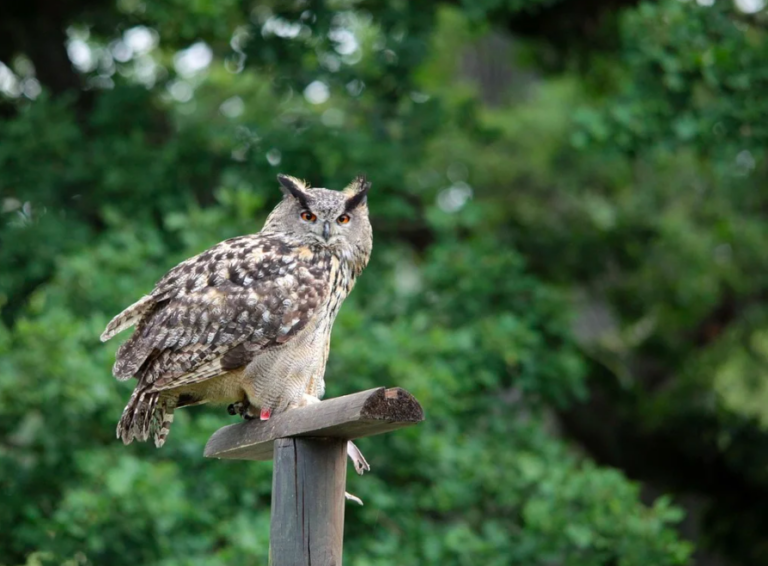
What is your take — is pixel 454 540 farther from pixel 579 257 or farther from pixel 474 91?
pixel 474 91

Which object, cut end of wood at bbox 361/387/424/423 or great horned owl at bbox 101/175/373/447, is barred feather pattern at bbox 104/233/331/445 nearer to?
great horned owl at bbox 101/175/373/447

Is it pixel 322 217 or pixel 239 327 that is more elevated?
pixel 322 217

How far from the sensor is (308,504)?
3.29 m

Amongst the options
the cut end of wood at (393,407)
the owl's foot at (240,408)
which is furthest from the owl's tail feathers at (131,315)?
the cut end of wood at (393,407)

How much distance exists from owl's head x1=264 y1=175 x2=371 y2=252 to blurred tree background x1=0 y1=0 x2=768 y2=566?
2299 mm

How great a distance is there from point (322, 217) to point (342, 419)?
4.06 feet

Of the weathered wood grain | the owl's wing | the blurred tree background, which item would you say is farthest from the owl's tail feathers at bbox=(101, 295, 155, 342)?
the blurred tree background

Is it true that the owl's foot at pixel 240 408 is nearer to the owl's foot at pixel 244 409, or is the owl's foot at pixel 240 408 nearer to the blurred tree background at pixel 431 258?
the owl's foot at pixel 244 409

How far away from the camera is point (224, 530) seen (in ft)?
20.4

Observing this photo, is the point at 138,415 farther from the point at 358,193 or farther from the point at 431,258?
the point at 431,258

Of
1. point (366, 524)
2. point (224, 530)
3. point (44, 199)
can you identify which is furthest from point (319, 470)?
point (44, 199)

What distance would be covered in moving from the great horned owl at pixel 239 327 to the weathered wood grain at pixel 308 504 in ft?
1.89

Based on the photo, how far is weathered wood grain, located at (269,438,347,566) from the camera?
328 centimetres

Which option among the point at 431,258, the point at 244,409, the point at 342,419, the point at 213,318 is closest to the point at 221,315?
the point at 213,318
